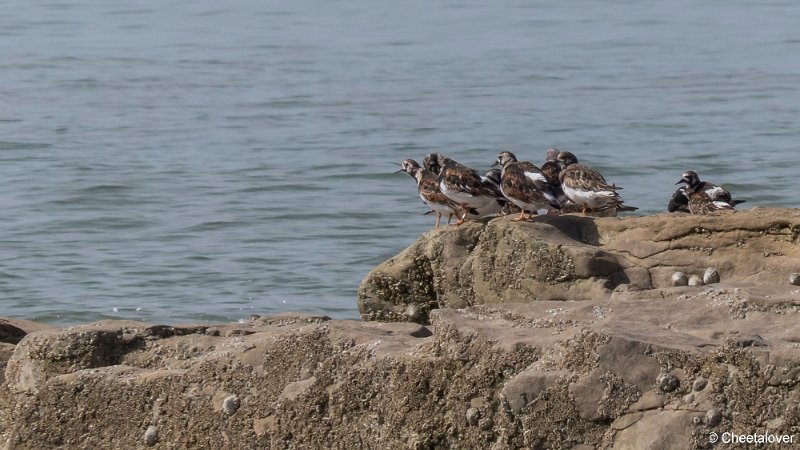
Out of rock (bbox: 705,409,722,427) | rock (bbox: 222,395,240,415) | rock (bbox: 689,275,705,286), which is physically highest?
rock (bbox: 705,409,722,427)

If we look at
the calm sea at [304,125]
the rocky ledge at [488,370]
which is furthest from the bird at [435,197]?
the calm sea at [304,125]

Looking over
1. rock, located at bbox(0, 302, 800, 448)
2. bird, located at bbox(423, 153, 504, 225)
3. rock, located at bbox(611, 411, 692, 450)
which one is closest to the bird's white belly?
bird, located at bbox(423, 153, 504, 225)

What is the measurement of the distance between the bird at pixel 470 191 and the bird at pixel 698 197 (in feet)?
6.19

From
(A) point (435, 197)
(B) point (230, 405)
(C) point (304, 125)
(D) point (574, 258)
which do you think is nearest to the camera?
(B) point (230, 405)

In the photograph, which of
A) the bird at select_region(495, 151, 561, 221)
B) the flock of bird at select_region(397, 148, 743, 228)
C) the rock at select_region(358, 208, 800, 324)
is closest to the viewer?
the rock at select_region(358, 208, 800, 324)

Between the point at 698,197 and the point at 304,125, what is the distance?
776 inches

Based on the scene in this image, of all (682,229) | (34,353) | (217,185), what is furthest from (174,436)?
(217,185)

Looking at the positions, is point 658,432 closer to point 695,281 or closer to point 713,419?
point 713,419

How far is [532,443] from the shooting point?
7.75 metres

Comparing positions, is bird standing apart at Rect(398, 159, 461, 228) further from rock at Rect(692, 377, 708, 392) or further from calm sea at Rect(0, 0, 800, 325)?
rock at Rect(692, 377, 708, 392)

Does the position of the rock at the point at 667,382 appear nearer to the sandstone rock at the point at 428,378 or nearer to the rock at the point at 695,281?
the sandstone rock at the point at 428,378

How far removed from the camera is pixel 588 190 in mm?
12617

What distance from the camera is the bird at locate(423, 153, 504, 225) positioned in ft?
41.2

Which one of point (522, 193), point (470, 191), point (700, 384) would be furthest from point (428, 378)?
point (470, 191)
